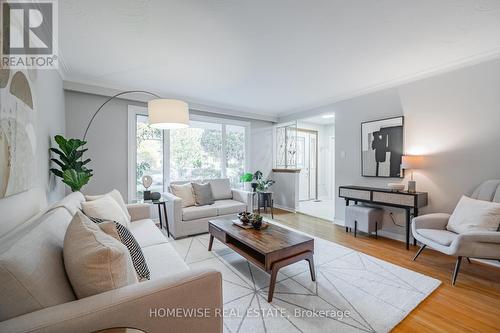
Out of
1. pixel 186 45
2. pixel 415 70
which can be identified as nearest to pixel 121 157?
pixel 186 45

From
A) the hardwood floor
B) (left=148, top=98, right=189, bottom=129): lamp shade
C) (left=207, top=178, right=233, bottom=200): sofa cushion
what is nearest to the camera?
the hardwood floor

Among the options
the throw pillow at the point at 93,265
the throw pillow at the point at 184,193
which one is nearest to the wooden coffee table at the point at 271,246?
the throw pillow at the point at 93,265

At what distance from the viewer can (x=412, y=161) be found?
3.08 metres

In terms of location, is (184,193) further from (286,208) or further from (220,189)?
(286,208)

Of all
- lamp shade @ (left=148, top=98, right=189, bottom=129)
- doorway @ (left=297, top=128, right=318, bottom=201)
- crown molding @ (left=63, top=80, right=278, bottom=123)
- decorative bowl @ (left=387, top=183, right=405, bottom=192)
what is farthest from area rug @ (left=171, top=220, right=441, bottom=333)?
doorway @ (left=297, top=128, right=318, bottom=201)

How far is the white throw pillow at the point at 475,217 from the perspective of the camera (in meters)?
2.18

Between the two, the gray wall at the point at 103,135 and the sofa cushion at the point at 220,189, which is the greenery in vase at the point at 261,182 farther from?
the gray wall at the point at 103,135

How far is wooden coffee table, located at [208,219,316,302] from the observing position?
6.20 ft

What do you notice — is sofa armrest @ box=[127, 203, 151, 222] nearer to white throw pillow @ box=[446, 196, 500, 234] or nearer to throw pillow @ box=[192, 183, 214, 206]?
throw pillow @ box=[192, 183, 214, 206]

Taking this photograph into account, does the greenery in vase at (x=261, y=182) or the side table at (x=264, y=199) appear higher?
the greenery in vase at (x=261, y=182)

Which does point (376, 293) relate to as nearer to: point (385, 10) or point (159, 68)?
point (385, 10)

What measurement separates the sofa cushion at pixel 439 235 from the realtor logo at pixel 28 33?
3.84 m

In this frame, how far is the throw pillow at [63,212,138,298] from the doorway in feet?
19.4

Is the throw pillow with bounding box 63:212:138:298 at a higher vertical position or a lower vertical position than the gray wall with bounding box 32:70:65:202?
lower
